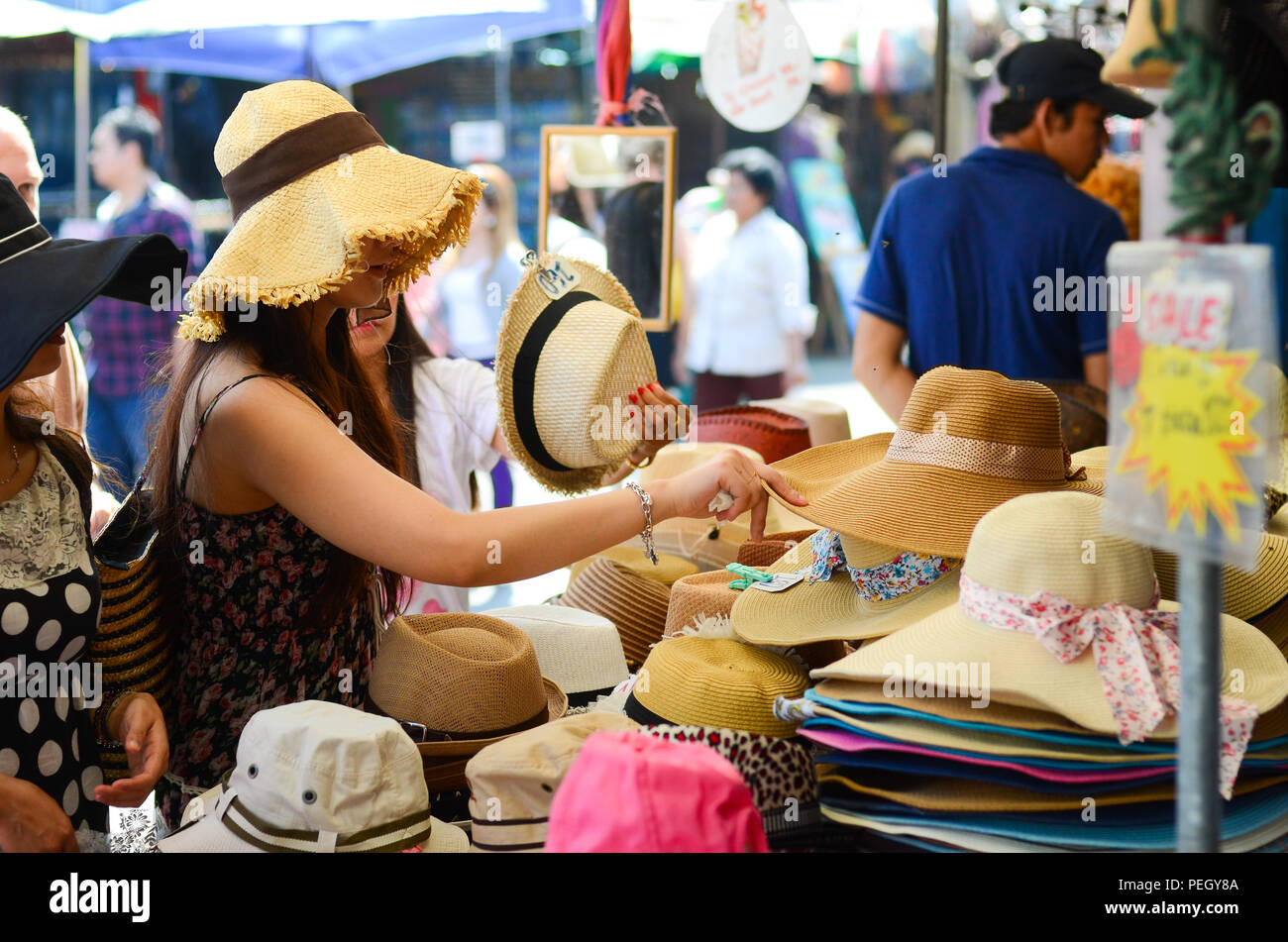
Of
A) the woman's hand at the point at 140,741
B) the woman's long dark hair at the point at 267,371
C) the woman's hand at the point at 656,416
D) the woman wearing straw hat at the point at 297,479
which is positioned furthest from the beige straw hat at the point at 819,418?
the woman's hand at the point at 140,741

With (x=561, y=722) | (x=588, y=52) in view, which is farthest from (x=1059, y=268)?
(x=588, y=52)

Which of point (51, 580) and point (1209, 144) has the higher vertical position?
point (1209, 144)

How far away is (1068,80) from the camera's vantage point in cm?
347

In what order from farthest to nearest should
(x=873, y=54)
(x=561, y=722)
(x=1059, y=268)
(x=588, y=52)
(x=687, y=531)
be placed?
(x=873, y=54), (x=588, y=52), (x=1059, y=268), (x=687, y=531), (x=561, y=722)

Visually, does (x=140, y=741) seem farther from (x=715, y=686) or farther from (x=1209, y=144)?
(x=1209, y=144)

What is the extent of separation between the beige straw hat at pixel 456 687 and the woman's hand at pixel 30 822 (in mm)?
468

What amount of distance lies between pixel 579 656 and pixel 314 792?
870 millimetres

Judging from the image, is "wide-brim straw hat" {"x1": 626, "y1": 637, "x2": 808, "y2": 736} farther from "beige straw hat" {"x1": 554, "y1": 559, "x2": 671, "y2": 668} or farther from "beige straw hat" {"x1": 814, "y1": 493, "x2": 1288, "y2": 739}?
"beige straw hat" {"x1": 554, "y1": 559, "x2": 671, "y2": 668}

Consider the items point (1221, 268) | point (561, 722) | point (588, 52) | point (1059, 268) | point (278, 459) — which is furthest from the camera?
point (588, 52)

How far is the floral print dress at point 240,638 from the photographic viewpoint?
1.84 metres

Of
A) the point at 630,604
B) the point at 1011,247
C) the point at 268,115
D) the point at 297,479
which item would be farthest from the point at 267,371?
the point at 1011,247
